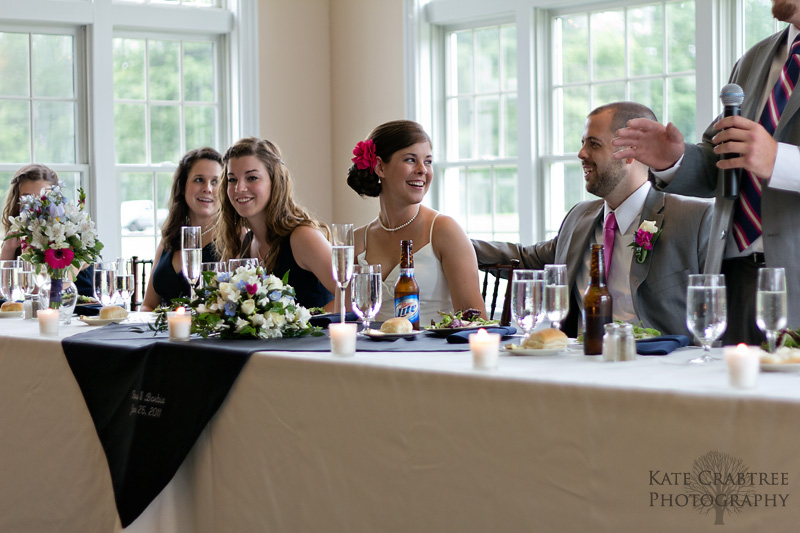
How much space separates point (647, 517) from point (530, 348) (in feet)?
1.74

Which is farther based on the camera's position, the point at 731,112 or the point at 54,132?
the point at 54,132

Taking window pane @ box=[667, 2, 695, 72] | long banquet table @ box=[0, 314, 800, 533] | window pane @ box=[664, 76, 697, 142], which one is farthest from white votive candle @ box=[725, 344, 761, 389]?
window pane @ box=[667, 2, 695, 72]

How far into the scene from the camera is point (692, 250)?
2762 millimetres

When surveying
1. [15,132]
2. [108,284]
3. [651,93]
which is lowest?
[108,284]

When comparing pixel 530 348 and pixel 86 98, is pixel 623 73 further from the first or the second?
pixel 530 348

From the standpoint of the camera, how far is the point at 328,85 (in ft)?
21.0

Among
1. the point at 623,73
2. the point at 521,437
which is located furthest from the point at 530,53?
the point at 521,437

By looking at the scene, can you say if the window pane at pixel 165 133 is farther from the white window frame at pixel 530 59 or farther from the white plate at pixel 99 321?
the white plate at pixel 99 321

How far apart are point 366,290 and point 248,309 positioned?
29 cm

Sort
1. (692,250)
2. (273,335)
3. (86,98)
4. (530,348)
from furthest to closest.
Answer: (86,98) < (692,250) < (273,335) < (530,348)

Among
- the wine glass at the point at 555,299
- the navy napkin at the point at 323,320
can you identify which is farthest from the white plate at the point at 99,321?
the wine glass at the point at 555,299

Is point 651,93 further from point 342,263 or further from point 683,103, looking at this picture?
point 342,263

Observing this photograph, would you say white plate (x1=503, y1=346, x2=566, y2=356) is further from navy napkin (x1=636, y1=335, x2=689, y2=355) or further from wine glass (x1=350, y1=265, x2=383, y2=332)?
wine glass (x1=350, y1=265, x2=383, y2=332)

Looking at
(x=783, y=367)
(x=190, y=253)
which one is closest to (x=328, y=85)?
(x=190, y=253)
